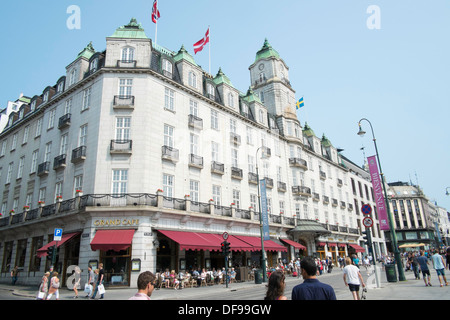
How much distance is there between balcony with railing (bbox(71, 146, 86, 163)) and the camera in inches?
970

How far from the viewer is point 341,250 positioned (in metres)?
47.6

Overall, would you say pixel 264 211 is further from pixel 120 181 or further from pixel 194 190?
pixel 120 181

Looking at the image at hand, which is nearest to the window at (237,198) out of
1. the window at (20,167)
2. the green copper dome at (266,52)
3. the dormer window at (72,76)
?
the dormer window at (72,76)

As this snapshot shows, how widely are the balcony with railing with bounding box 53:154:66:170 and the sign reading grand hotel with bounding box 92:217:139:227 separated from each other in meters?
7.32

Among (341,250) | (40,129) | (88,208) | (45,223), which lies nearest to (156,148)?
(88,208)

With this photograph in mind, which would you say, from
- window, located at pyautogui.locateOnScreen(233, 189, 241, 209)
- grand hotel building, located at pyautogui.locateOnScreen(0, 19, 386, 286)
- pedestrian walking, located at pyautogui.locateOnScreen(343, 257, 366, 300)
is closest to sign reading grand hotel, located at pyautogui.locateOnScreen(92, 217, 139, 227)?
grand hotel building, located at pyautogui.locateOnScreen(0, 19, 386, 286)

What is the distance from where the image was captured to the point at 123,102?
25234 millimetres

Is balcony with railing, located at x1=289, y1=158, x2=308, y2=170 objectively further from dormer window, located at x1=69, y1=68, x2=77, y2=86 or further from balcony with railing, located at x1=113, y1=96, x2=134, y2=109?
dormer window, located at x1=69, y1=68, x2=77, y2=86

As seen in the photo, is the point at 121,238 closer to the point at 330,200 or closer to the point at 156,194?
the point at 156,194

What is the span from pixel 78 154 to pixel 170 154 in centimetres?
722

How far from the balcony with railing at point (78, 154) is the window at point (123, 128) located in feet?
9.71

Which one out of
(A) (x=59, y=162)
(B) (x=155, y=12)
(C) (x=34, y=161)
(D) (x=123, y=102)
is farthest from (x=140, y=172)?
(B) (x=155, y=12)

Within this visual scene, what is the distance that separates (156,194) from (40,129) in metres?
17.1

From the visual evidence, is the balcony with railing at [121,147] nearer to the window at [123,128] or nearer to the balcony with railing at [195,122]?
the window at [123,128]
